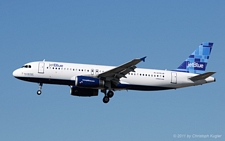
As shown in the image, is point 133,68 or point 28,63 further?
point 28,63

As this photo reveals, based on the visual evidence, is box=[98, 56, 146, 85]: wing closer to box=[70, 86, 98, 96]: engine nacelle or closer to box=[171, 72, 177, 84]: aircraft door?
box=[70, 86, 98, 96]: engine nacelle

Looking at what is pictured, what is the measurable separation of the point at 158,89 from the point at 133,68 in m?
5.99

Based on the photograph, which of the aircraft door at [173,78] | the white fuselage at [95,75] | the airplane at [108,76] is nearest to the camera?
the airplane at [108,76]

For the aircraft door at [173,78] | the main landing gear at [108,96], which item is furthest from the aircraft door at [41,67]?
the aircraft door at [173,78]

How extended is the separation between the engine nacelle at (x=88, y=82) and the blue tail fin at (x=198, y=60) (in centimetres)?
1020

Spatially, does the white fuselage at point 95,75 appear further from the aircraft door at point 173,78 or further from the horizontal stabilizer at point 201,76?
the horizontal stabilizer at point 201,76

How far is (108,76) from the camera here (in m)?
48.8

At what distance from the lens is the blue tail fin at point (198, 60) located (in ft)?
176

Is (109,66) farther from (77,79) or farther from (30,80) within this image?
(30,80)

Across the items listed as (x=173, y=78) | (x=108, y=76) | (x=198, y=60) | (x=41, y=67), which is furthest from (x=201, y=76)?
(x=41, y=67)

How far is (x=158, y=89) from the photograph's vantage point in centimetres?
5169

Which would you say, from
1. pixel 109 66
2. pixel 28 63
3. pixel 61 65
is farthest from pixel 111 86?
pixel 28 63

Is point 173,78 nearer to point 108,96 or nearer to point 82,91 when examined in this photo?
point 108,96

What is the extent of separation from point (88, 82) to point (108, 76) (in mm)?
2257
